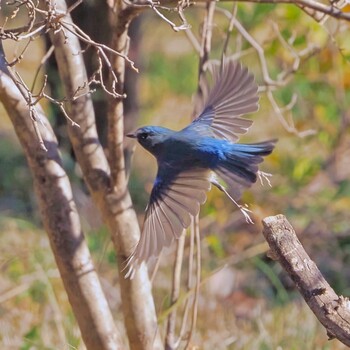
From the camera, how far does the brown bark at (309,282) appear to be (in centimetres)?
198

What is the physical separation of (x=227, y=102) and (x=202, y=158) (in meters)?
0.25

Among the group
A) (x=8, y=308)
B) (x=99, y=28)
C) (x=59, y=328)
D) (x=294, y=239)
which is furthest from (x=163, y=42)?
(x=294, y=239)

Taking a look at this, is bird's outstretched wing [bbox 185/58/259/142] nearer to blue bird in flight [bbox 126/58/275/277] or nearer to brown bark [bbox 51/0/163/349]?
blue bird in flight [bbox 126/58/275/277]

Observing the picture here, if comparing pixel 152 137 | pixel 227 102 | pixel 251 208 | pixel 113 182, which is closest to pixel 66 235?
pixel 113 182

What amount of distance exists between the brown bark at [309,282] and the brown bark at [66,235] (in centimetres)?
61

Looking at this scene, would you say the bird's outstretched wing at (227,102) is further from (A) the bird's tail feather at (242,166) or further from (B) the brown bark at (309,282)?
(B) the brown bark at (309,282)

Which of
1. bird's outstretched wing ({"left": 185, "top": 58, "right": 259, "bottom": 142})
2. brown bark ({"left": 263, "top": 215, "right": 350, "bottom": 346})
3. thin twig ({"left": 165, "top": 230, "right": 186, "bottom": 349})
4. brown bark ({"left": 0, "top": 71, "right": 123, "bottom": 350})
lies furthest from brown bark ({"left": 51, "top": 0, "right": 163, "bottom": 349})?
brown bark ({"left": 263, "top": 215, "right": 350, "bottom": 346})

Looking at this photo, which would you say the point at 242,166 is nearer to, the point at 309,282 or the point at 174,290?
the point at 174,290

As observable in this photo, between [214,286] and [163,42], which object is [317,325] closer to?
[214,286]

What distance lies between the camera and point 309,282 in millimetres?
2033

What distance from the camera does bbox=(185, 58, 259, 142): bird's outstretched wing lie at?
9.14 feet

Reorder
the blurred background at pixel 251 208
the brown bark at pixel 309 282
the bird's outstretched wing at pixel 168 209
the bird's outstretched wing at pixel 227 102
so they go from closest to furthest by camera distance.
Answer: the brown bark at pixel 309 282, the bird's outstretched wing at pixel 168 209, the bird's outstretched wing at pixel 227 102, the blurred background at pixel 251 208

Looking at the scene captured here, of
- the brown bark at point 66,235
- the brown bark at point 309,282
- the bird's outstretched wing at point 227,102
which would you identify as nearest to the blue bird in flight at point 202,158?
the bird's outstretched wing at point 227,102

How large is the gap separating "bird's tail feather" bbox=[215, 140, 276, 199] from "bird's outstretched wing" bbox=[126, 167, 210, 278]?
56 millimetres
